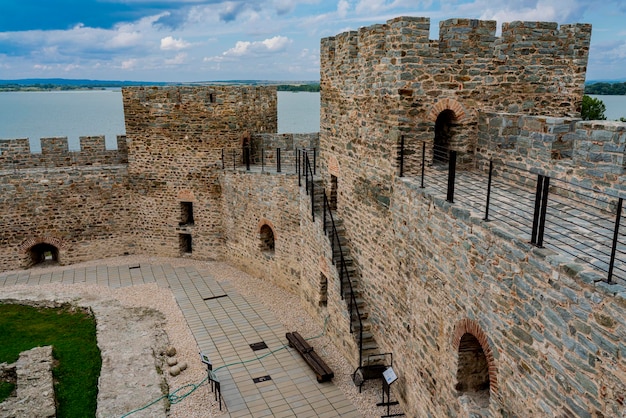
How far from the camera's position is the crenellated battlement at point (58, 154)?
55.7 feet

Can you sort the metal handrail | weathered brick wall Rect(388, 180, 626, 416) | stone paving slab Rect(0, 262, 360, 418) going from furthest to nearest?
the metal handrail < stone paving slab Rect(0, 262, 360, 418) < weathered brick wall Rect(388, 180, 626, 416)

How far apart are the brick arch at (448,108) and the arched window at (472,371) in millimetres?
3693

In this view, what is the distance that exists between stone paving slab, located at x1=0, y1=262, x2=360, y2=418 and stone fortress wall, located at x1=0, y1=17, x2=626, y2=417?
103cm

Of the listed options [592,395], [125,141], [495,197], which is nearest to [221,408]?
[495,197]

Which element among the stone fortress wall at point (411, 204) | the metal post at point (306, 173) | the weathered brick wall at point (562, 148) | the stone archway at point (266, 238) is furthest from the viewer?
the stone archway at point (266, 238)

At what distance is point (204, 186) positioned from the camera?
1675cm

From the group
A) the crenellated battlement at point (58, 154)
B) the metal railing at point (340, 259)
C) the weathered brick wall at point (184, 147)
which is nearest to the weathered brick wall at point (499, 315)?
the metal railing at point (340, 259)

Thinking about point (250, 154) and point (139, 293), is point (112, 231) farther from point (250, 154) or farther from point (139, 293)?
point (250, 154)

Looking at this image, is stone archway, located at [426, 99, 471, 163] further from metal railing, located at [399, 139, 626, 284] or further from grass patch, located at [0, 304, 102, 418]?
grass patch, located at [0, 304, 102, 418]

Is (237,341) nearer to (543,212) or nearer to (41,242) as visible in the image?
(543,212)

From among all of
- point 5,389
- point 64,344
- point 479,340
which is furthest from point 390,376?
point 64,344

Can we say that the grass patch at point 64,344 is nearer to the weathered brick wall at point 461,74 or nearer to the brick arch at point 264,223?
the brick arch at point 264,223

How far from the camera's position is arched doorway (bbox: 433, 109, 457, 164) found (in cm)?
906

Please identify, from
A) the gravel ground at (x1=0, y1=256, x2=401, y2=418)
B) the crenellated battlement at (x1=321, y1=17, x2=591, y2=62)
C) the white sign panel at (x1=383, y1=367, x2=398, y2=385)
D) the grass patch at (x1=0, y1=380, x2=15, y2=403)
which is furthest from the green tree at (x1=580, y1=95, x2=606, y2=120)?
the grass patch at (x1=0, y1=380, x2=15, y2=403)
